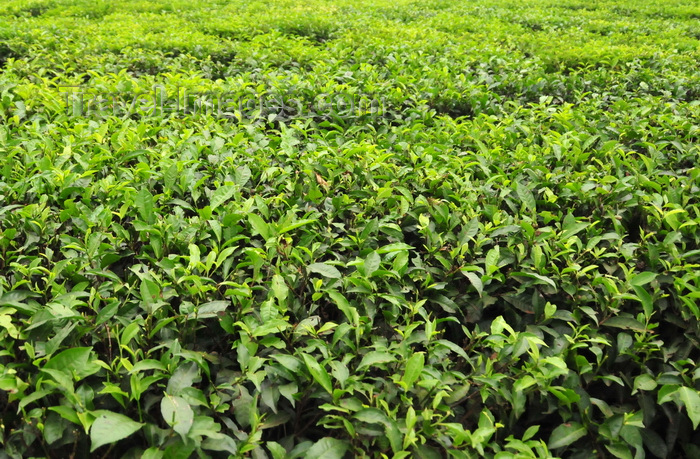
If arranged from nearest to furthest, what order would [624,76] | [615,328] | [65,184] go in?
[615,328] < [65,184] < [624,76]

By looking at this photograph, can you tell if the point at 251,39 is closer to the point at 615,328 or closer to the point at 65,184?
the point at 65,184

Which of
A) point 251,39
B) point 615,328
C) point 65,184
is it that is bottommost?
point 615,328

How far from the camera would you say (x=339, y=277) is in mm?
1889

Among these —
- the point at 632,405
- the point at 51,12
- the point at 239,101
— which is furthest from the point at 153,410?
the point at 51,12

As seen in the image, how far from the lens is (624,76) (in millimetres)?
4562

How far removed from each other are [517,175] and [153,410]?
6.86 ft

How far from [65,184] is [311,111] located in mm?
1891

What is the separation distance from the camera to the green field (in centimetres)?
148

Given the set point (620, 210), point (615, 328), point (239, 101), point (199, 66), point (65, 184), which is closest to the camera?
point (615, 328)

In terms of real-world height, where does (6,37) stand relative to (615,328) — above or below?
above

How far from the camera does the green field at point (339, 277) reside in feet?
4.87

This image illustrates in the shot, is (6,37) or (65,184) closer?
(65,184)

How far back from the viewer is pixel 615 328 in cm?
196

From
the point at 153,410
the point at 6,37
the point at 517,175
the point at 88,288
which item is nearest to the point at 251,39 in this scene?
the point at 6,37
